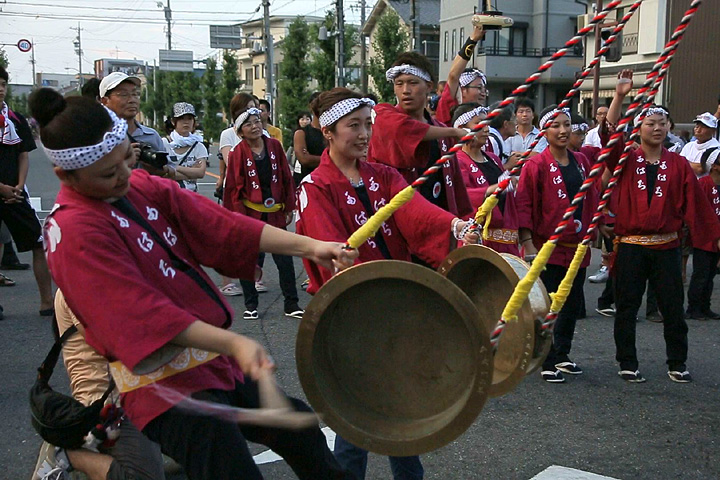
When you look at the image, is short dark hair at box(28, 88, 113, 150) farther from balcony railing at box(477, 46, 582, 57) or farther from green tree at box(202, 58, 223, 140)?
green tree at box(202, 58, 223, 140)

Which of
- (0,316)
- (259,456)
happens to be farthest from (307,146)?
(259,456)

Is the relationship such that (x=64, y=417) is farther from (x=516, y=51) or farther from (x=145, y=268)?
(x=516, y=51)

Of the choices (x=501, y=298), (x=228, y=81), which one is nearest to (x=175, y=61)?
(x=228, y=81)

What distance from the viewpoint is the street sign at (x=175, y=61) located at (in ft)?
212

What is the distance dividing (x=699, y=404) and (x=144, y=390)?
3.97 metres

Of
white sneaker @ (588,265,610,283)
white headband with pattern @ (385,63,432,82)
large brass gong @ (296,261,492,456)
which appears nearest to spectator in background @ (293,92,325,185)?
white sneaker @ (588,265,610,283)

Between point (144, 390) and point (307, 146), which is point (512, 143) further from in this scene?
point (144, 390)

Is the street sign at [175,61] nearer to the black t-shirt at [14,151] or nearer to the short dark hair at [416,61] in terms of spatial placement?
the black t-shirt at [14,151]

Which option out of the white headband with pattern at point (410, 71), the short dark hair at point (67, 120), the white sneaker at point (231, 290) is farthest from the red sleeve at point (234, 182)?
the short dark hair at point (67, 120)

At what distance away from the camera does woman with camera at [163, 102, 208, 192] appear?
6.31 meters

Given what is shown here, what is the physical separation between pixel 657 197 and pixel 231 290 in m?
4.71

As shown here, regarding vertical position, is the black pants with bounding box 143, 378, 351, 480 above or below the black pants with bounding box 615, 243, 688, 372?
above

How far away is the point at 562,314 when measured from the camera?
5.61 m

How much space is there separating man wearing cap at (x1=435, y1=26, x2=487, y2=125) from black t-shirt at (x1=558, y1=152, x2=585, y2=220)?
36.1 inches
